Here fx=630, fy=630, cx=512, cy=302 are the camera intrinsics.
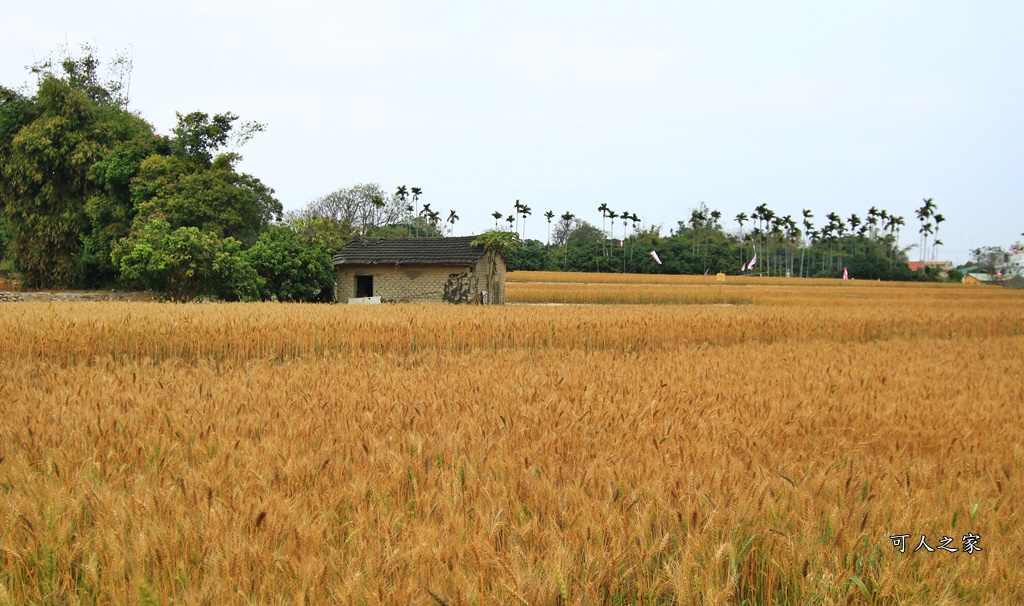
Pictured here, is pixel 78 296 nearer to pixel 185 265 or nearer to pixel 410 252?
pixel 185 265

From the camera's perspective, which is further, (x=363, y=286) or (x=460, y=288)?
A: (x=363, y=286)

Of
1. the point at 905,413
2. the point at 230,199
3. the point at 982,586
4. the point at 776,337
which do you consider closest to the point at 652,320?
the point at 776,337

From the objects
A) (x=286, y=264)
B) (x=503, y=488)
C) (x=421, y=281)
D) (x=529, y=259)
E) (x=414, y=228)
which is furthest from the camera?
(x=414, y=228)

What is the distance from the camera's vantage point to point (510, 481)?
2.93 meters

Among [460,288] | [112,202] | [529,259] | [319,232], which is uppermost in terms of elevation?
[112,202]

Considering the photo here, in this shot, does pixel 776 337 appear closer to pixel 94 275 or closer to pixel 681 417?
pixel 681 417

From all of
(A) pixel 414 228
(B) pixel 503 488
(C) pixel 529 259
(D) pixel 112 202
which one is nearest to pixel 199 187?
(D) pixel 112 202

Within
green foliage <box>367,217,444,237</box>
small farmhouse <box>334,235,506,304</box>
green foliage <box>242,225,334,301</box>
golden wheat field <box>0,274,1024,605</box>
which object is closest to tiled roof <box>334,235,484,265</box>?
small farmhouse <box>334,235,506,304</box>

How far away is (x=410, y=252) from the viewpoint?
31641mm

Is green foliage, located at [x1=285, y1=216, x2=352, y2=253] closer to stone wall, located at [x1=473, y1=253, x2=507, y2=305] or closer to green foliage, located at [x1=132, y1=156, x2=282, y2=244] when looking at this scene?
green foliage, located at [x1=132, y1=156, x2=282, y2=244]

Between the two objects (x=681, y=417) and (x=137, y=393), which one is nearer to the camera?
(x=681, y=417)

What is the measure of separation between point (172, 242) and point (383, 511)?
84.7ft

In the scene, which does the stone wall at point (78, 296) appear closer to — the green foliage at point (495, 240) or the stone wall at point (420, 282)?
the stone wall at point (420, 282)

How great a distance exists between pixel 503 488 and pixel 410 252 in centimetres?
2946
